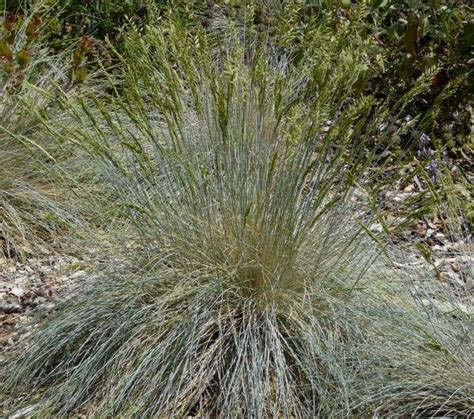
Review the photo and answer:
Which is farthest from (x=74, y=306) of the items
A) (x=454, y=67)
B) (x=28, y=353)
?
(x=454, y=67)

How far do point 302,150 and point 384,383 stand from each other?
83 centimetres

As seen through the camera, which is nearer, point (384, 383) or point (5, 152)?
point (384, 383)

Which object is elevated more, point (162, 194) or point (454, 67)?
point (454, 67)

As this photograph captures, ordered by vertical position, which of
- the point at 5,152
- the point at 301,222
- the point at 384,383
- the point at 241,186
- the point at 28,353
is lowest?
the point at 384,383

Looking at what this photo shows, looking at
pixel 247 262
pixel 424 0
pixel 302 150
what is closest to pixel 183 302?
pixel 247 262

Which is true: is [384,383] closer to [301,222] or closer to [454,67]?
[301,222]

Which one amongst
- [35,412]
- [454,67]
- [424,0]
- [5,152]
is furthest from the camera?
[424,0]

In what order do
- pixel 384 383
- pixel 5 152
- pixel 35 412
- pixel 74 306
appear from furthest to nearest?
pixel 5 152 < pixel 74 306 < pixel 35 412 < pixel 384 383

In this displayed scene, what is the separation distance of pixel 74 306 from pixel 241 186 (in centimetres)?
73

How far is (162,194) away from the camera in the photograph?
3.05 meters

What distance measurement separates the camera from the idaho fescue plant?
8.83 feet

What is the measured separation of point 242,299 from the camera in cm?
295

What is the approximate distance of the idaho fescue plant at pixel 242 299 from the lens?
8.83 feet

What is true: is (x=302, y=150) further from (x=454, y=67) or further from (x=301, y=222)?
(x=454, y=67)
